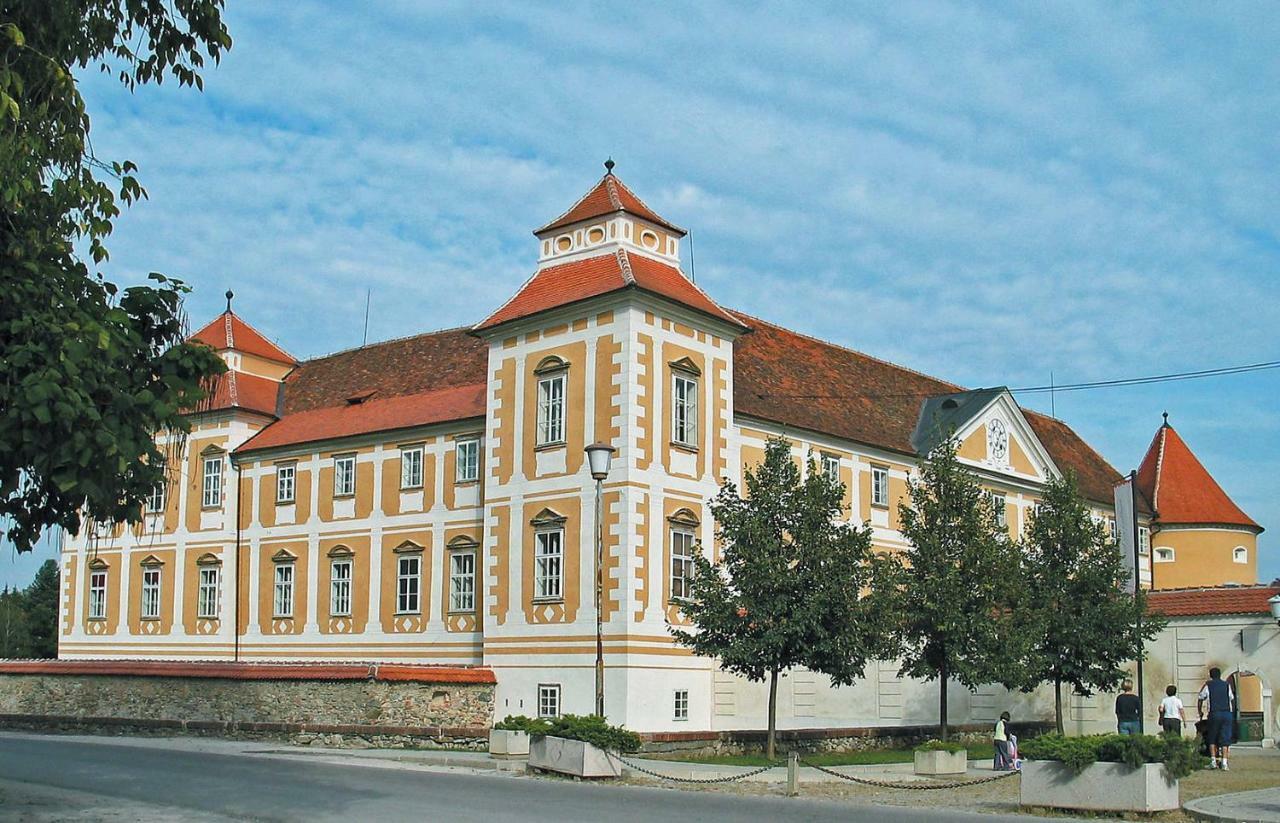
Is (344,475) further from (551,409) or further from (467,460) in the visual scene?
(551,409)

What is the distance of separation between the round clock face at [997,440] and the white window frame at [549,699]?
781 inches

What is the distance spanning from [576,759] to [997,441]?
27455 millimetres

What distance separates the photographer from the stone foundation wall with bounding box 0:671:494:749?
103 feet

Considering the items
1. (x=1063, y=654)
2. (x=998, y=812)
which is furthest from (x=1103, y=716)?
(x=998, y=812)

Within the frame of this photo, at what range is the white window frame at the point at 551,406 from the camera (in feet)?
111

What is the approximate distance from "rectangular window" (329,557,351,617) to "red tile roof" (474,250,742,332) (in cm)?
981

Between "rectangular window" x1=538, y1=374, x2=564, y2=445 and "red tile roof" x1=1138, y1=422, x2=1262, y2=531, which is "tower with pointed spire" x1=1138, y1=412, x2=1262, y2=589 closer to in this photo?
"red tile roof" x1=1138, y1=422, x2=1262, y2=531

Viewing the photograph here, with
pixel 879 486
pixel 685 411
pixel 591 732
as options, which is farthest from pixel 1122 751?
pixel 879 486

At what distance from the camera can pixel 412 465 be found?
40.0m

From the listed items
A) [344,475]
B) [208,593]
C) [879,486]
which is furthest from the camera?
[208,593]

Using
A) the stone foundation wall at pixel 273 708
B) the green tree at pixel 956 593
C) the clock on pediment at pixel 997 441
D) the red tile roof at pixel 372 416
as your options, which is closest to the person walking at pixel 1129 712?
the green tree at pixel 956 593

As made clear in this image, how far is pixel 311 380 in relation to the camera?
48188 mm

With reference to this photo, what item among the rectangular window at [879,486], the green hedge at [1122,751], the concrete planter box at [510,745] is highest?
the rectangular window at [879,486]

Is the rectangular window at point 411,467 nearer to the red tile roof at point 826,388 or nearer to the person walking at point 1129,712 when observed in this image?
the red tile roof at point 826,388
